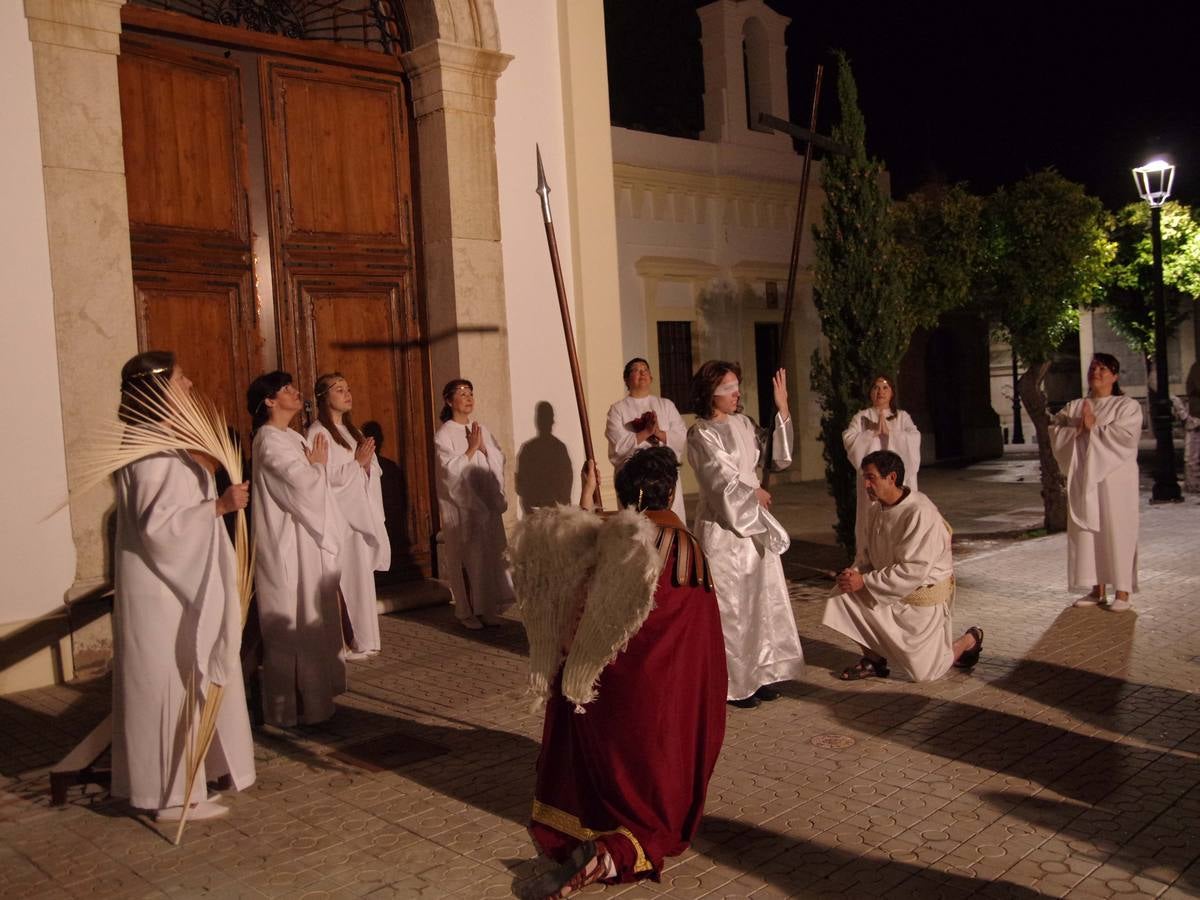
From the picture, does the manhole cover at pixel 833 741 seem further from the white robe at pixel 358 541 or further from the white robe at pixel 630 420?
the white robe at pixel 630 420

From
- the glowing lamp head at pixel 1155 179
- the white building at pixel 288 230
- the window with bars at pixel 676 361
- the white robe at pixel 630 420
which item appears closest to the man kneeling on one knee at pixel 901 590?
the white robe at pixel 630 420

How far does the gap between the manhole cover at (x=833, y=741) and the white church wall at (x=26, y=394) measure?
A: 16.0 feet

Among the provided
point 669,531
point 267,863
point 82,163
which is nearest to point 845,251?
point 82,163

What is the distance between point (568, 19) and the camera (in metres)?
10.8

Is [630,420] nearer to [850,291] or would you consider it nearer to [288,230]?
[850,291]

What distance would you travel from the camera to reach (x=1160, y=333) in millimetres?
15625

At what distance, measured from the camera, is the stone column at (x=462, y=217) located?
32.8 ft

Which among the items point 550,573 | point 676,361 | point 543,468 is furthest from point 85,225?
point 676,361

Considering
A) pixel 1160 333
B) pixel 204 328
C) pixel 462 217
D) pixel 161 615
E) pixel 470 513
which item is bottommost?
pixel 470 513

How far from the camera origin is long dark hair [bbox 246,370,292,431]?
628 centimetres

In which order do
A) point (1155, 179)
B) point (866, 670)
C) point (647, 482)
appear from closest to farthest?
point (647, 482) → point (866, 670) → point (1155, 179)

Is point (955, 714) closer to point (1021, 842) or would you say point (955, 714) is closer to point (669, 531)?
point (1021, 842)

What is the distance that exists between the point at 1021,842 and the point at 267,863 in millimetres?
2843

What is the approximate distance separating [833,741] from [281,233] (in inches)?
242
